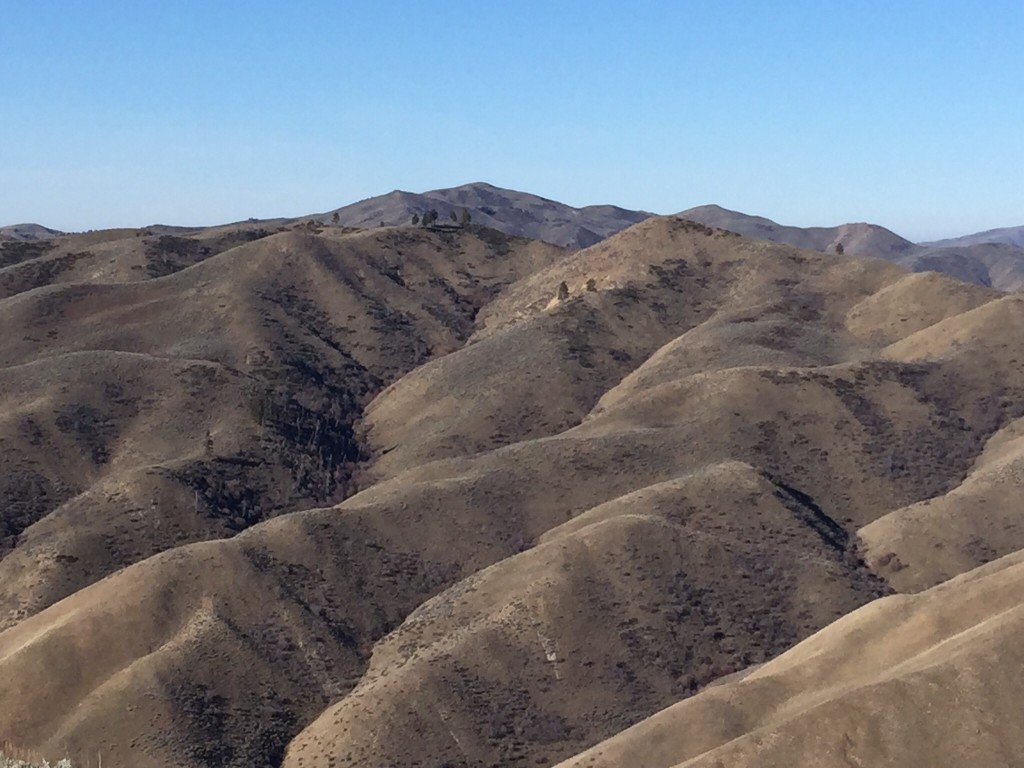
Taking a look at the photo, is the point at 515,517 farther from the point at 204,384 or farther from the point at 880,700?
the point at 880,700

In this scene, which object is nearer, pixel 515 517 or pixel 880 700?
Answer: pixel 880 700

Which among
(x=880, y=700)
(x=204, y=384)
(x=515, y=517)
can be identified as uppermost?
(x=204, y=384)

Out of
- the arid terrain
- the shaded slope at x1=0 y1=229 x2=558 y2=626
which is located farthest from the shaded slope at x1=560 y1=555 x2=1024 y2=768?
the shaded slope at x1=0 y1=229 x2=558 y2=626

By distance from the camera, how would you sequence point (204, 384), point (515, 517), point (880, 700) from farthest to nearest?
1. point (204, 384)
2. point (515, 517)
3. point (880, 700)

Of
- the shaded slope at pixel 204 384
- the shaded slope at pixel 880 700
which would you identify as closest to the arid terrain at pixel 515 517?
the shaded slope at pixel 880 700

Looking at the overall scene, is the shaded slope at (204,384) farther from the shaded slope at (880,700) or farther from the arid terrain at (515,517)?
the shaded slope at (880,700)

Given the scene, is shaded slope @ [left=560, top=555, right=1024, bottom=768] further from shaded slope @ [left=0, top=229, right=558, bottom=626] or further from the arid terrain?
shaded slope @ [left=0, top=229, right=558, bottom=626]

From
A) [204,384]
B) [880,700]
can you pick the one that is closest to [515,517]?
[204,384]

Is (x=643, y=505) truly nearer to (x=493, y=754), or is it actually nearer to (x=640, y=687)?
(x=640, y=687)
